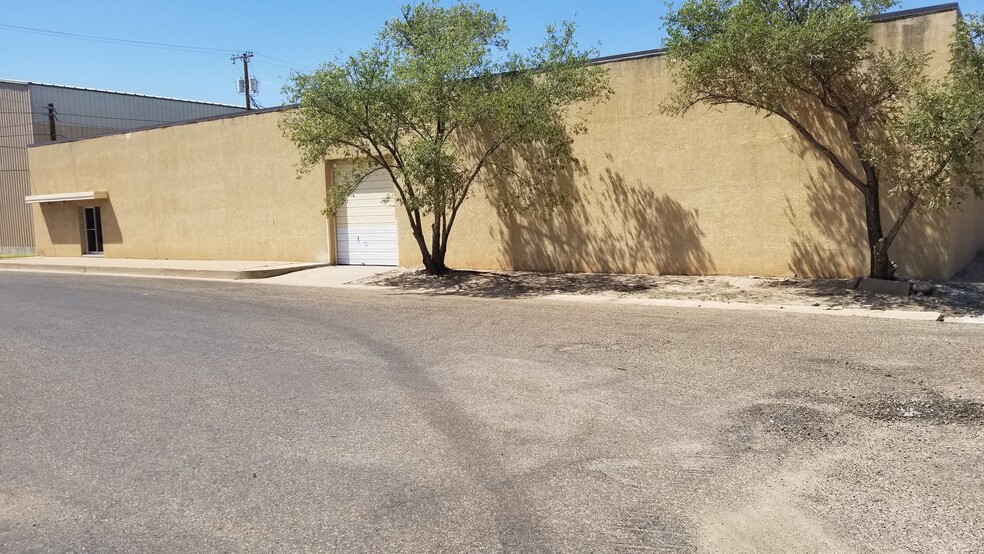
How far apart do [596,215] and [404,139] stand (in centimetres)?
539

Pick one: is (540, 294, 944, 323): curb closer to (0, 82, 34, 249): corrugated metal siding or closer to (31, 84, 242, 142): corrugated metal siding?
(31, 84, 242, 142): corrugated metal siding

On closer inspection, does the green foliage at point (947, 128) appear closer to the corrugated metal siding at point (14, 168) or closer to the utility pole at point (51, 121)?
the utility pole at point (51, 121)

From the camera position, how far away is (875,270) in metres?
13.1

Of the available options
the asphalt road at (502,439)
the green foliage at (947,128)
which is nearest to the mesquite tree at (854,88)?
the green foliage at (947,128)

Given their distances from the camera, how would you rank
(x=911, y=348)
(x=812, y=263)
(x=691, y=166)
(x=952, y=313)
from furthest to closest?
(x=691, y=166)
(x=812, y=263)
(x=952, y=313)
(x=911, y=348)

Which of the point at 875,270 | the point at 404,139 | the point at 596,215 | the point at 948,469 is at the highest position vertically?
the point at 404,139

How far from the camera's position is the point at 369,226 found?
826 inches

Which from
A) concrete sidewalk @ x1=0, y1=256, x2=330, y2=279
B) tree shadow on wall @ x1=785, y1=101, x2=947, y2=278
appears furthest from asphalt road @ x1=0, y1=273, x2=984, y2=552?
concrete sidewalk @ x1=0, y1=256, x2=330, y2=279

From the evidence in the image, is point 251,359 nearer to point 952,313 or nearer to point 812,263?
point 952,313

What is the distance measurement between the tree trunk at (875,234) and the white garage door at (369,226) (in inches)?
446

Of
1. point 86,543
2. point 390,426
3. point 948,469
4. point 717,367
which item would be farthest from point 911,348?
point 86,543

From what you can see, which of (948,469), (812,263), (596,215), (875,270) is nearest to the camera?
(948,469)

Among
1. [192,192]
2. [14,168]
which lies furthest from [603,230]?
[14,168]

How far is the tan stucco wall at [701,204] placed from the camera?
14.3 meters
